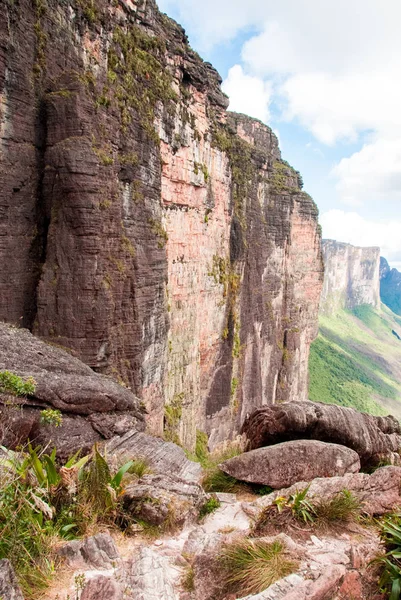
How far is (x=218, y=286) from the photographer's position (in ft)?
91.4

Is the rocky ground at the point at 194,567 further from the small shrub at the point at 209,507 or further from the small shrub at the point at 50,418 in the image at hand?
the small shrub at the point at 50,418

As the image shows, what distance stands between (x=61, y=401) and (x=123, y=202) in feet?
28.4

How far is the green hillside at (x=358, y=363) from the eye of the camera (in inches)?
2975

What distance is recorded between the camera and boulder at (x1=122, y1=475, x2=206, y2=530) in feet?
20.3

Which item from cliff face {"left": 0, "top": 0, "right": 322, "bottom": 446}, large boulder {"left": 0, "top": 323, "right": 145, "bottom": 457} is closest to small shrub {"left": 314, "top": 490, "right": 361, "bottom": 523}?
large boulder {"left": 0, "top": 323, "right": 145, "bottom": 457}

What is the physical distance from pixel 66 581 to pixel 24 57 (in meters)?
12.5

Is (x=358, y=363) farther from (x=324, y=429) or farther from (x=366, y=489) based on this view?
(x=366, y=489)

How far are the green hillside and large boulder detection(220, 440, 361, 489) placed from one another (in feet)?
194

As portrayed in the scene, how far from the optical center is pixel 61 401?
861cm

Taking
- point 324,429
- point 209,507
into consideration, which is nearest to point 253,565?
point 209,507

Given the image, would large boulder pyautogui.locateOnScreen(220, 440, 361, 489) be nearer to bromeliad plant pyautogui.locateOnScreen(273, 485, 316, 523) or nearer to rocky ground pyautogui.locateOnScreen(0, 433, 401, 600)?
rocky ground pyautogui.locateOnScreen(0, 433, 401, 600)

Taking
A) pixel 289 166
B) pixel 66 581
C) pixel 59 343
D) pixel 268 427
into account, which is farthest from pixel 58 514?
pixel 289 166

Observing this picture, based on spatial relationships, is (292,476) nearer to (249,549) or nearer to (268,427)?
(268,427)

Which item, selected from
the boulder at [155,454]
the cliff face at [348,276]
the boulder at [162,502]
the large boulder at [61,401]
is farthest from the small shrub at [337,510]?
the cliff face at [348,276]
